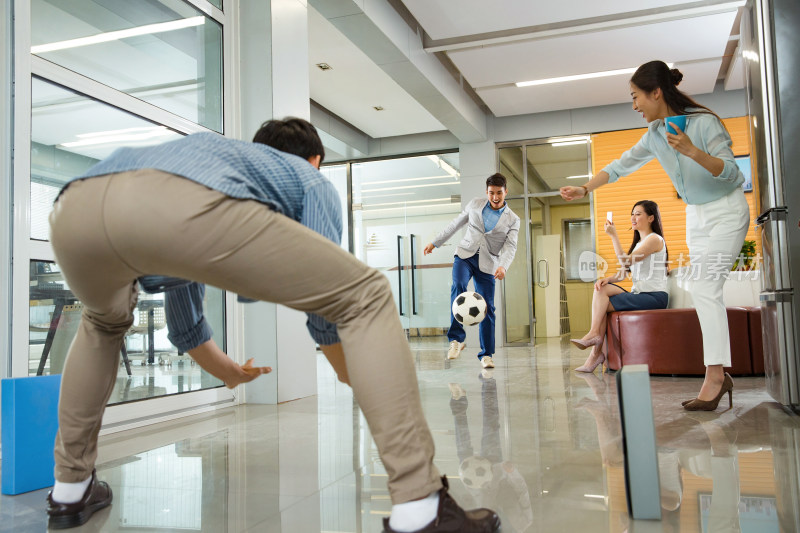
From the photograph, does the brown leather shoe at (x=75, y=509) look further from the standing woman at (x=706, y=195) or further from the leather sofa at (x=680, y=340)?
the leather sofa at (x=680, y=340)

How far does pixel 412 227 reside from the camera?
936 centimetres

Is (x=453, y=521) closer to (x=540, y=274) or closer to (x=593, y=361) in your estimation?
(x=593, y=361)

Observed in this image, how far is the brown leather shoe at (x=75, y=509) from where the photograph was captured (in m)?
1.40

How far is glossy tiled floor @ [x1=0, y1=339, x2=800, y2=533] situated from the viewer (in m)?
1.36

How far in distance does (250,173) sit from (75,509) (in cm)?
92

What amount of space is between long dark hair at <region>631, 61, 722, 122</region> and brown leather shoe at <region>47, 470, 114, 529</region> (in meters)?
2.50

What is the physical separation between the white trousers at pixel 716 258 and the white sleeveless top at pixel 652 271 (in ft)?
6.33

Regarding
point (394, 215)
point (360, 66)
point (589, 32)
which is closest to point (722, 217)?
point (589, 32)

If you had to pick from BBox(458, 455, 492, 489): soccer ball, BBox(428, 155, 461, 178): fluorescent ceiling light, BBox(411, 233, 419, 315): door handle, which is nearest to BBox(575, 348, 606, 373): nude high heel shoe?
BBox(458, 455, 492, 489): soccer ball

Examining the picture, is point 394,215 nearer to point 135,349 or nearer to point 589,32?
point 589,32

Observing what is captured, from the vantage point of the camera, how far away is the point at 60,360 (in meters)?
2.52

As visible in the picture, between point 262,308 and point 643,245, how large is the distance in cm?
274

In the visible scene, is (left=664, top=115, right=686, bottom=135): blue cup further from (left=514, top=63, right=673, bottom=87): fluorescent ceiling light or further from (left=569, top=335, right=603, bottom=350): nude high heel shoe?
(left=514, top=63, right=673, bottom=87): fluorescent ceiling light

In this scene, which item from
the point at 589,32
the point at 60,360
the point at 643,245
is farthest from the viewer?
the point at 589,32
